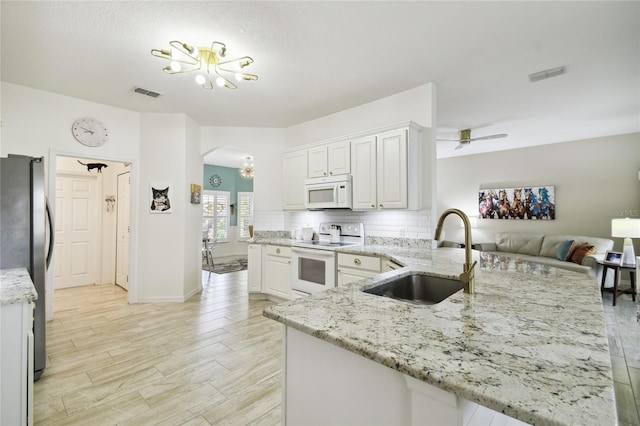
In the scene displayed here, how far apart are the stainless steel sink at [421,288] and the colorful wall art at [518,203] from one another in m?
5.62

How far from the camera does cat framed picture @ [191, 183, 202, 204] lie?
4.41 m

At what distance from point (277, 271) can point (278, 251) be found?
281 millimetres

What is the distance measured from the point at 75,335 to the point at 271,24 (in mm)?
3573

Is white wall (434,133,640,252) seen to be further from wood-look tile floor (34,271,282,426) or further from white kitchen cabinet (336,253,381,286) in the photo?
wood-look tile floor (34,271,282,426)

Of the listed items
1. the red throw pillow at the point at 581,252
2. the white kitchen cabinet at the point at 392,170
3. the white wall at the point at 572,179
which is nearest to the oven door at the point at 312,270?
the white kitchen cabinet at the point at 392,170

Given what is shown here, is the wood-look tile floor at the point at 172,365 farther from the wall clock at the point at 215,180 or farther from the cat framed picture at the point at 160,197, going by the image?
the wall clock at the point at 215,180

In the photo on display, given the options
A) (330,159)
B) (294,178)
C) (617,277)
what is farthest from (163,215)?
(617,277)

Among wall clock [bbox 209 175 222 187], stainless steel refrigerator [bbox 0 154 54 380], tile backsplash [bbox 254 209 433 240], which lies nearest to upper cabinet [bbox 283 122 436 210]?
tile backsplash [bbox 254 209 433 240]

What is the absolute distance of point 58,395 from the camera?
6.63 ft

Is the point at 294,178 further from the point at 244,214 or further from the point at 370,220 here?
the point at 244,214

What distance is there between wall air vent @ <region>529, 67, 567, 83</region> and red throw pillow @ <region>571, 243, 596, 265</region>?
312cm

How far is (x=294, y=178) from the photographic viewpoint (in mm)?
4234

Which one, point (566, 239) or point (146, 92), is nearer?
point (146, 92)

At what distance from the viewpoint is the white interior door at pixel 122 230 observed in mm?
4738
